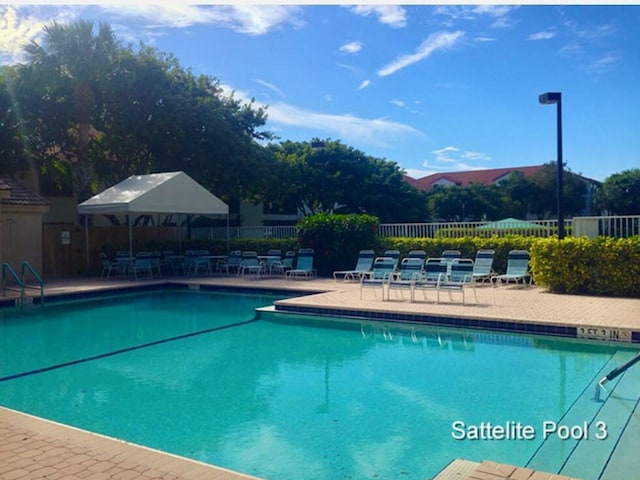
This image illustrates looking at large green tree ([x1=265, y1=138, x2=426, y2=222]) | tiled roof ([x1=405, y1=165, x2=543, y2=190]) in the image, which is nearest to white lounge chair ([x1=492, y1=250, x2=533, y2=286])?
large green tree ([x1=265, y1=138, x2=426, y2=222])

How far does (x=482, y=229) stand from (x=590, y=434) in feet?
37.1

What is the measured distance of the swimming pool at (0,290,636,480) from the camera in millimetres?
4551

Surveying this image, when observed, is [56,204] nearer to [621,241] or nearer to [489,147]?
[621,241]

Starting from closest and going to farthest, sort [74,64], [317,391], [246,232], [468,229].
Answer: [317,391] < [468,229] < [74,64] < [246,232]

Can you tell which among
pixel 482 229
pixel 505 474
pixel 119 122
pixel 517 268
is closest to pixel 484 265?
pixel 517 268

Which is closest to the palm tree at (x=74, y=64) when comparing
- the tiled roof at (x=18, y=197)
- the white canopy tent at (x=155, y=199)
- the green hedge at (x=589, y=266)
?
the tiled roof at (x=18, y=197)

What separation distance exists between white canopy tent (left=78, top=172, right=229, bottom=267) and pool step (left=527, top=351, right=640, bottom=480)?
13.3m

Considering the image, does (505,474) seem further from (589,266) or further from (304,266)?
(304,266)

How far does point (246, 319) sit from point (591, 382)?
6.66 metres

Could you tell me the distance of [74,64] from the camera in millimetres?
18250

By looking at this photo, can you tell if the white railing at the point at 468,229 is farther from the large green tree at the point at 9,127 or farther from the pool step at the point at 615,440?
the large green tree at the point at 9,127

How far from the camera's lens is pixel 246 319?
11102mm

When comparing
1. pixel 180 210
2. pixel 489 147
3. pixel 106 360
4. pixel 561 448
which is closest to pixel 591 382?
pixel 561 448

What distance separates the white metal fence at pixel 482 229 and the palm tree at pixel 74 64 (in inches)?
253
